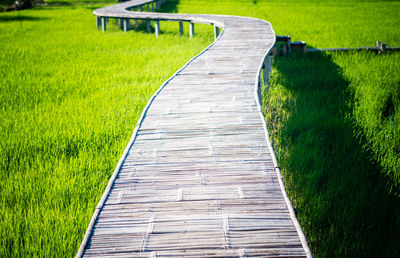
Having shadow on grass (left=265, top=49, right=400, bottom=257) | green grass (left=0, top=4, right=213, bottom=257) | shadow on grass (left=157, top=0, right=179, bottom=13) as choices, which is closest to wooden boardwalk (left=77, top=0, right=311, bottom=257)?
green grass (left=0, top=4, right=213, bottom=257)

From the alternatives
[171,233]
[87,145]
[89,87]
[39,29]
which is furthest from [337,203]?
[39,29]

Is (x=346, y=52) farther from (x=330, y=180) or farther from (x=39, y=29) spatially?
(x=39, y=29)

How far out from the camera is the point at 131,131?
11.8 feet

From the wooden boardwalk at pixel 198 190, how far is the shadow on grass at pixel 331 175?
0.60 metres

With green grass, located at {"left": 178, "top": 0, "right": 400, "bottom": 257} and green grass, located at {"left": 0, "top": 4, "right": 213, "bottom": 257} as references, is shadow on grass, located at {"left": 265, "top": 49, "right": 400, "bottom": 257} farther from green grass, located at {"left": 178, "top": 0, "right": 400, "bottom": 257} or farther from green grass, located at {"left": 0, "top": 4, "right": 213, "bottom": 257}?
green grass, located at {"left": 0, "top": 4, "right": 213, "bottom": 257}

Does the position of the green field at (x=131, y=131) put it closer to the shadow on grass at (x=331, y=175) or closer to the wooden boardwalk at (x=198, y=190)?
the shadow on grass at (x=331, y=175)

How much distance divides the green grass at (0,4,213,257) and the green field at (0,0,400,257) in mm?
15

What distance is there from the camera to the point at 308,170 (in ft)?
9.97

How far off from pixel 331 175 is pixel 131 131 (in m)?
2.17

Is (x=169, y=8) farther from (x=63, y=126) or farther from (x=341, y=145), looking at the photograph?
(x=341, y=145)

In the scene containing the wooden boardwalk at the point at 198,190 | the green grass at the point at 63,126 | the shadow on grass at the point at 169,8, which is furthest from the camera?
the shadow on grass at the point at 169,8

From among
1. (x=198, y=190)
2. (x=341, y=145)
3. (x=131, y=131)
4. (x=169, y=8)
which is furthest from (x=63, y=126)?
(x=169, y=8)

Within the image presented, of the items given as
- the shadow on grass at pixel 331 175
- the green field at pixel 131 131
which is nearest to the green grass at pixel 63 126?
the green field at pixel 131 131

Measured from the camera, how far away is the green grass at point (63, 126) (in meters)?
2.18
